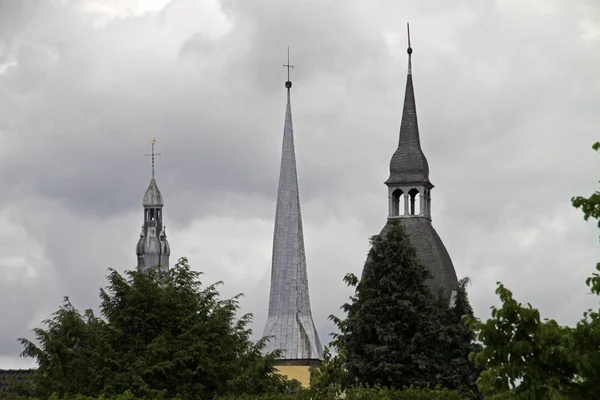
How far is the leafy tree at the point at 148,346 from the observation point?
164 ft

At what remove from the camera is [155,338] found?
50875 mm

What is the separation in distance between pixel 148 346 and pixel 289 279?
64.6 meters

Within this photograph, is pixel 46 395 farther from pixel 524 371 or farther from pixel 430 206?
pixel 430 206

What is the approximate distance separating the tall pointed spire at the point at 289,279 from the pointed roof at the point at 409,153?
23.3 metres

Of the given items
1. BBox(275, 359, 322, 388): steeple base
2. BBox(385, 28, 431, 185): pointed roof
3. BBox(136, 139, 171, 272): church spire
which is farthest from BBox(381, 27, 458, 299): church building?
BBox(136, 139, 171, 272): church spire

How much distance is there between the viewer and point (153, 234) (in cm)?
18538

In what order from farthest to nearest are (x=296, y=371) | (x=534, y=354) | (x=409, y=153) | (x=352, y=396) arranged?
(x=296, y=371) → (x=409, y=153) → (x=352, y=396) → (x=534, y=354)

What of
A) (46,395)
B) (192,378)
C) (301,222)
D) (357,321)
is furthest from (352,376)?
(301,222)

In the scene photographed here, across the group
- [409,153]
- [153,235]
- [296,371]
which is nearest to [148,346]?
[409,153]

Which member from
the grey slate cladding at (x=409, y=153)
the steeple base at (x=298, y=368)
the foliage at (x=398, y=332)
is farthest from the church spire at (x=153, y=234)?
the foliage at (x=398, y=332)

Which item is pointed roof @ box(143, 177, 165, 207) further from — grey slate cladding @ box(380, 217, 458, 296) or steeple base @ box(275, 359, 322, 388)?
grey slate cladding @ box(380, 217, 458, 296)

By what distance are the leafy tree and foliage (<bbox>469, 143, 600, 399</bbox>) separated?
26.4 metres

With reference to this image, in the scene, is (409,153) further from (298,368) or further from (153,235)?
(153,235)

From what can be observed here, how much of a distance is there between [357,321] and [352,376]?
6.69 feet
